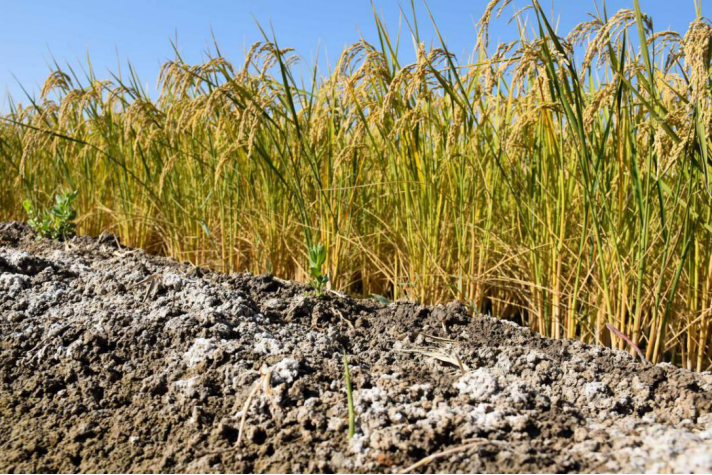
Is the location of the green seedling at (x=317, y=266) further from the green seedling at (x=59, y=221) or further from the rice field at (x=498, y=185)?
the green seedling at (x=59, y=221)

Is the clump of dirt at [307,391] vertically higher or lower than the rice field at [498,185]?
lower

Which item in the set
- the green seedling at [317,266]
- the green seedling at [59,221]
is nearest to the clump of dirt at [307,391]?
the green seedling at [317,266]

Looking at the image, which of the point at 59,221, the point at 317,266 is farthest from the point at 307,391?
the point at 59,221

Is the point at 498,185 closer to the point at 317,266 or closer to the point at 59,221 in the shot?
the point at 317,266

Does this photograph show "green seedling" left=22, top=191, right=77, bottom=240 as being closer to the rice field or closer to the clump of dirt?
the rice field

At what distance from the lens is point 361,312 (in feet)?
7.61

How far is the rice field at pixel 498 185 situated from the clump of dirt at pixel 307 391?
215mm

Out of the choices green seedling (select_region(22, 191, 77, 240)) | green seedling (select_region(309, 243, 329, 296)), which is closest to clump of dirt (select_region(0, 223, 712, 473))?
green seedling (select_region(309, 243, 329, 296))

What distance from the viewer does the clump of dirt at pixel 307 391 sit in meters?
1.30

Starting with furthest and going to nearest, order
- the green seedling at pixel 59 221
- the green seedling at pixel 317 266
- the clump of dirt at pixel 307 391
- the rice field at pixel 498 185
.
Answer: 1. the green seedling at pixel 59 221
2. the green seedling at pixel 317 266
3. the rice field at pixel 498 185
4. the clump of dirt at pixel 307 391

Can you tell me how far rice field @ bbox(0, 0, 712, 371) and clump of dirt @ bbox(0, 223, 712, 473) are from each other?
21cm

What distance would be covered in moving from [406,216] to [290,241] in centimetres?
75


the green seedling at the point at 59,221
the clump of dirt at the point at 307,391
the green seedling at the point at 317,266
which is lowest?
the clump of dirt at the point at 307,391

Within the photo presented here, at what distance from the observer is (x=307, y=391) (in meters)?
1.55
